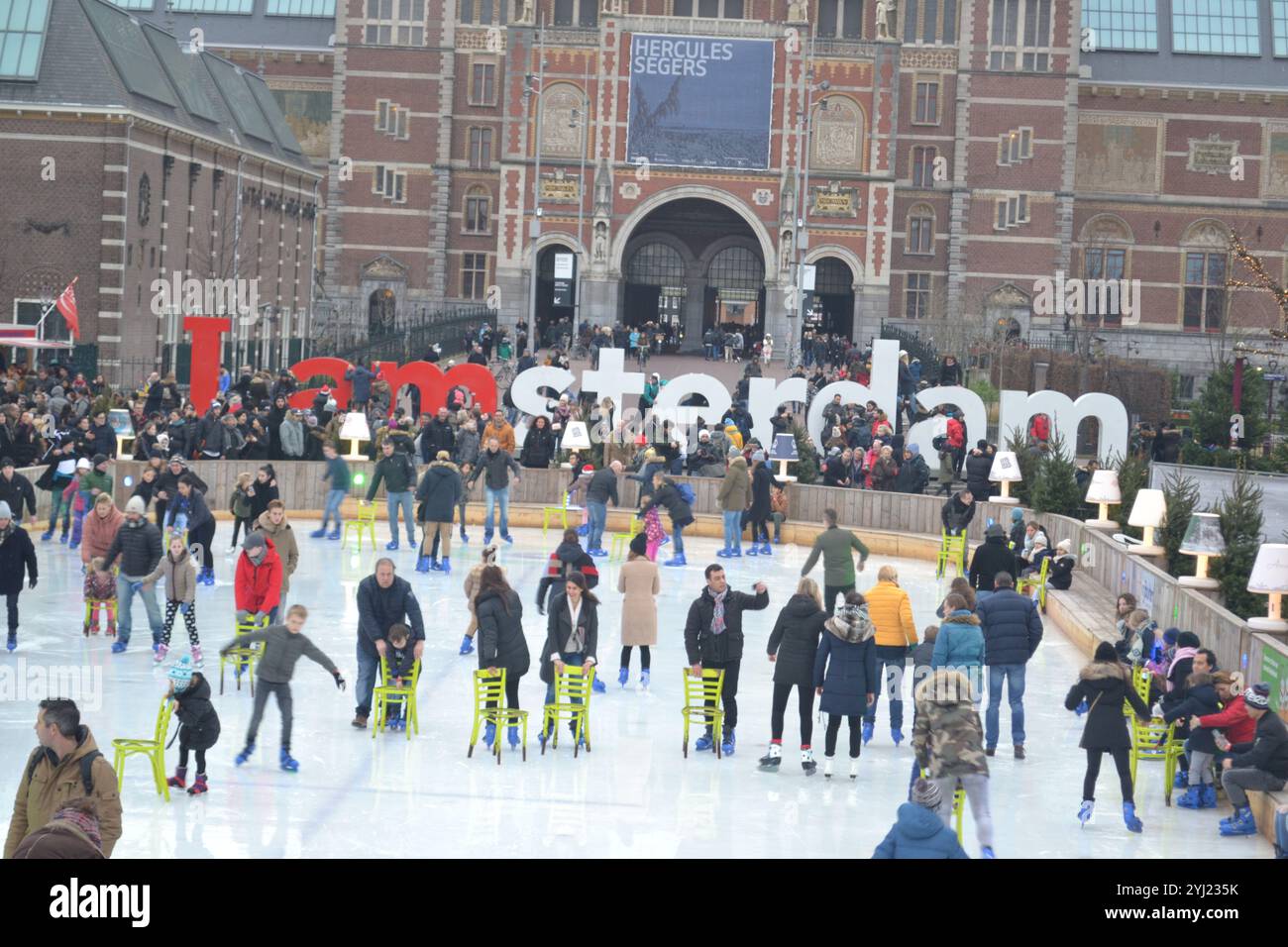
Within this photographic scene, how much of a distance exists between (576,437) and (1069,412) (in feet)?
22.6

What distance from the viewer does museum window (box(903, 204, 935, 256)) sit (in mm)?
55719

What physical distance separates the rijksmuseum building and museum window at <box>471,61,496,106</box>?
7 centimetres

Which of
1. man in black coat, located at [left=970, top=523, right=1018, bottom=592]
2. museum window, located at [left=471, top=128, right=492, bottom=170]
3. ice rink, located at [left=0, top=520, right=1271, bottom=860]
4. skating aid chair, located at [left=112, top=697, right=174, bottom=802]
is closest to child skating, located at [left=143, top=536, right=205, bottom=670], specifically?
ice rink, located at [left=0, top=520, right=1271, bottom=860]

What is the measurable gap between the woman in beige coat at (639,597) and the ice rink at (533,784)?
51 cm

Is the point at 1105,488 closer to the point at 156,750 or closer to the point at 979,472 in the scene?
the point at 979,472

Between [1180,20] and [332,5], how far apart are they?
26619 millimetres

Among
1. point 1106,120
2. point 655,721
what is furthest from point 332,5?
point 655,721

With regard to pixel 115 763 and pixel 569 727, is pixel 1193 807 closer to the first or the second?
pixel 569 727

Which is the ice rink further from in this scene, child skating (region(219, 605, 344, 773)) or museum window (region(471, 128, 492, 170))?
museum window (region(471, 128, 492, 170))

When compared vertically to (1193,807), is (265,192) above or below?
above

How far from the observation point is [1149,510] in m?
18.2

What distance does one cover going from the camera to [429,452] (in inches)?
951

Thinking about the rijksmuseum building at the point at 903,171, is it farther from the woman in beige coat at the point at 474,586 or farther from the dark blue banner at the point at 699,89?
the woman in beige coat at the point at 474,586

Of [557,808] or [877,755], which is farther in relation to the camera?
[877,755]
